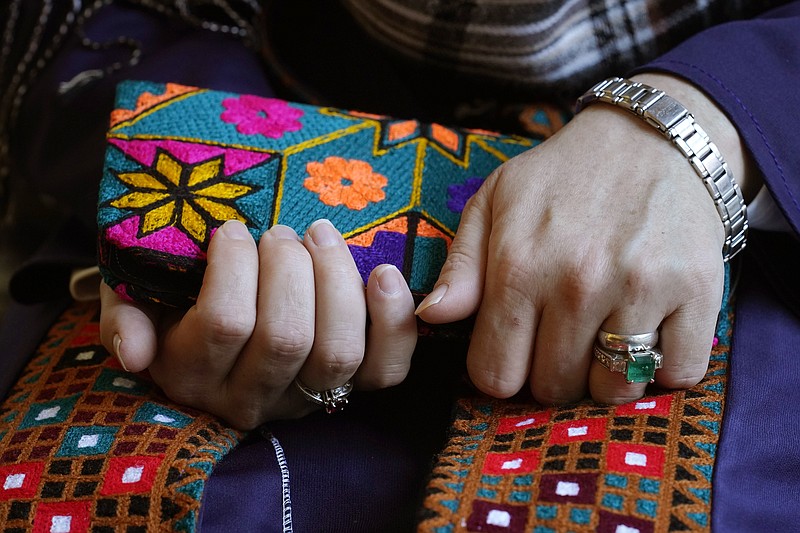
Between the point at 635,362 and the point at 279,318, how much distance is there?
218mm

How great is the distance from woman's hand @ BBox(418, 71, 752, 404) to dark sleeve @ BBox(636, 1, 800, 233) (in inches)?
1.1

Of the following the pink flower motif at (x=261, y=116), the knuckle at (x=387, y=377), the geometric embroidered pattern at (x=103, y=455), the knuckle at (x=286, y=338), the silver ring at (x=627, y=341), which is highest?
the pink flower motif at (x=261, y=116)

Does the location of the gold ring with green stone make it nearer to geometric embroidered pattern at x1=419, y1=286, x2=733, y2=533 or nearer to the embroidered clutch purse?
geometric embroidered pattern at x1=419, y1=286, x2=733, y2=533

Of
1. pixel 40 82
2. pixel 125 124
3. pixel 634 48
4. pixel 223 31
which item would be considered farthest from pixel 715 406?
pixel 40 82

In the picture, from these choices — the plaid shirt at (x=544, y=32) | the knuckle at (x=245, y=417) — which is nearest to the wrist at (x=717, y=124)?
Result: the plaid shirt at (x=544, y=32)

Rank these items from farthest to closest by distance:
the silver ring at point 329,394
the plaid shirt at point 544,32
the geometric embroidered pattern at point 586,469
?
the plaid shirt at point 544,32
the silver ring at point 329,394
the geometric embroidered pattern at point 586,469

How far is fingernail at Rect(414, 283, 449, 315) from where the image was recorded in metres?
0.46

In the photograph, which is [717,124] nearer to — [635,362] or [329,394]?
[635,362]

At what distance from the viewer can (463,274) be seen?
47 cm

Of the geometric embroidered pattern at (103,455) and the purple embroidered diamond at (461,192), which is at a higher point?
the purple embroidered diamond at (461,192)

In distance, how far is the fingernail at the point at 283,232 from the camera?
49 cm

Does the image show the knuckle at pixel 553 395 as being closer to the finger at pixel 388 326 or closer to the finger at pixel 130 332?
the finger at pixel 388 326

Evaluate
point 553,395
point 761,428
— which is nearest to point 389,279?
point 553,395

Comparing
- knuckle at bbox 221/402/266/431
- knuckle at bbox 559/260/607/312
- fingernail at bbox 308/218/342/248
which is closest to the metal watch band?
knuckle at bbox 559/260/607/312
